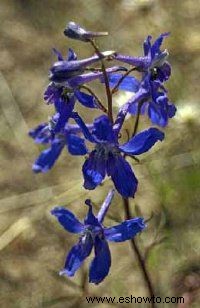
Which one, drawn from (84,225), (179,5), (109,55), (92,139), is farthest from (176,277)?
(179,5)

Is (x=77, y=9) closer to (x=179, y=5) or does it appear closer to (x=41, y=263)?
(x=179, y=5)

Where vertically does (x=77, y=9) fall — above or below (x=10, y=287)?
above

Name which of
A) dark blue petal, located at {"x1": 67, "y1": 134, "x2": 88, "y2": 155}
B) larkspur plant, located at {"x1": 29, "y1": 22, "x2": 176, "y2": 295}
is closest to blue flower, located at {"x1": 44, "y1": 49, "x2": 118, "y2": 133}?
larkspur plant, located at {"x1": 29, "y1": 22, "x2": 176, "y2": 295}

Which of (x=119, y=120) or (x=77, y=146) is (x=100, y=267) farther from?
(x=119, y=120)

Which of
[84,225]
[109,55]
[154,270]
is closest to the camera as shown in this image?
[109,55]

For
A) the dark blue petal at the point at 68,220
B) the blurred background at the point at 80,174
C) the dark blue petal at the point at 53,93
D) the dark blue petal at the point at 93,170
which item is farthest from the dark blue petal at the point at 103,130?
the blurred background at the point at 80,174
